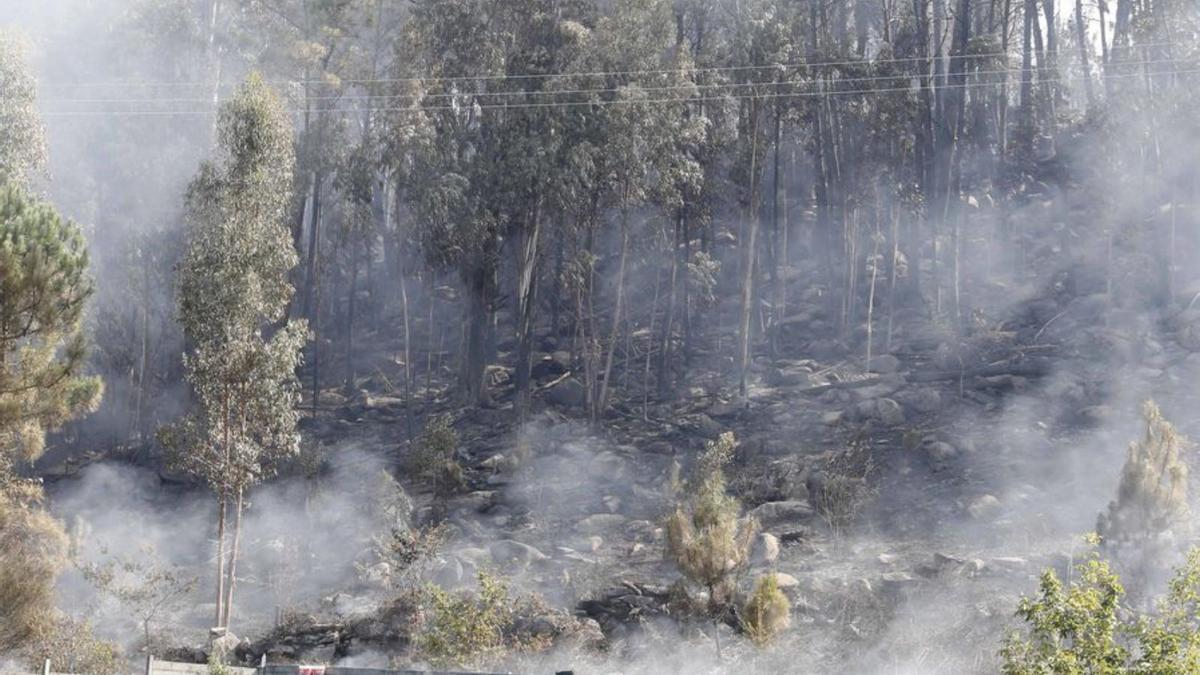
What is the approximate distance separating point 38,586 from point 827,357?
2391 cm

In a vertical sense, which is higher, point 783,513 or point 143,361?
point 143,361

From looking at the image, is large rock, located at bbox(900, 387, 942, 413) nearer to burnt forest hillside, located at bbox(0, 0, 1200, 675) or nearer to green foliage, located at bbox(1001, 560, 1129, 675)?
burnt forest hillside, located at bbox(0, 0, 1200, 675)

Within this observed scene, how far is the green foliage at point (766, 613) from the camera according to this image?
75.2ft

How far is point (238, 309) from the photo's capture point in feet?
84.8

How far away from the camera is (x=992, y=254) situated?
4447 centimetres

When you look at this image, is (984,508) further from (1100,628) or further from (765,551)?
(1100,628)

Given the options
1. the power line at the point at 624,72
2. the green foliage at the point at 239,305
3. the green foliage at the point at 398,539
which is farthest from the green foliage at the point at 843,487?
the green foliage at the point at 239,305

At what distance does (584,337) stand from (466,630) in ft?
51.4

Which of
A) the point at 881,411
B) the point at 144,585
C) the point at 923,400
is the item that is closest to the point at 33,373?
the point at 144,585

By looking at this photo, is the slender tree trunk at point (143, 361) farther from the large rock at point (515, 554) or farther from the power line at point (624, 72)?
the large rock at point (515, 554)

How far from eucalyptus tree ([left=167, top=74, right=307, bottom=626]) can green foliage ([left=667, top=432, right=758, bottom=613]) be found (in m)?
7.80

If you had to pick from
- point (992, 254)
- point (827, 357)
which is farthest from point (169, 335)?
point (992, 254)

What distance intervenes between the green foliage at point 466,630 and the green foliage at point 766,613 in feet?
14.0

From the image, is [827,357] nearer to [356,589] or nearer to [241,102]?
[356,589]
